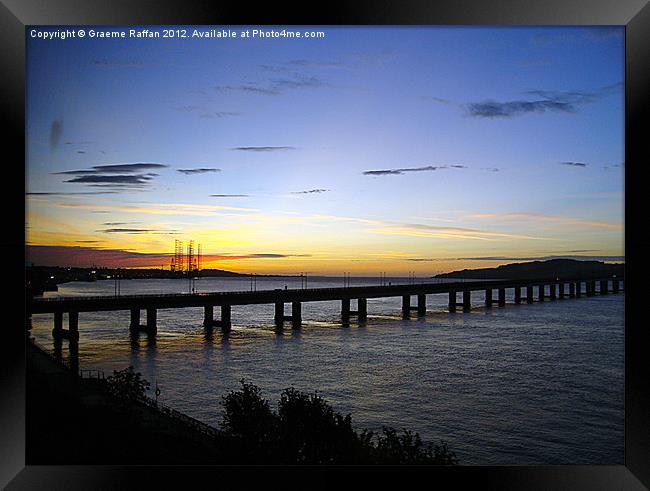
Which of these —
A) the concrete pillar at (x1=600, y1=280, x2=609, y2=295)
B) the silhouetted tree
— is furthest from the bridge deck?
the concrete pillar at (x1=600, y1=280, x2=609, y2=295)

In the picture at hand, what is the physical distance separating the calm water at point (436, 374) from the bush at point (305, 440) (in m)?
3.80

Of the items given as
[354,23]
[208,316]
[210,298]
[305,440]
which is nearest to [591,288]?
[208,316]

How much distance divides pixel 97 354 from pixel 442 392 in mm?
17769

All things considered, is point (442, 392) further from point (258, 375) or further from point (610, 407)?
point (258, 375)

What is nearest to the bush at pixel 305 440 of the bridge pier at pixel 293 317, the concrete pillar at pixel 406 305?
the bridge pier at pixel 293 317

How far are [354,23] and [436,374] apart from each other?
19.3 metres

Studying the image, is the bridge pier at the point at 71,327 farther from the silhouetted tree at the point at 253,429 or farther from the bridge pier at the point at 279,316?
the silhouetted tree at the point at 253,429

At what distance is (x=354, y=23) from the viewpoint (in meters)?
4.83

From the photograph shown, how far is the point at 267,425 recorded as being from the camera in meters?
10.1

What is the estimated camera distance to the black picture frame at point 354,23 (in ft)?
15.4

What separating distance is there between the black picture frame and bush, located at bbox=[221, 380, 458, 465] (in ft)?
11.9

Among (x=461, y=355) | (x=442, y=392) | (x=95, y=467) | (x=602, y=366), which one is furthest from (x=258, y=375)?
(x=95, y=467)

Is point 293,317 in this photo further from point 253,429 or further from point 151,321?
point 253,429

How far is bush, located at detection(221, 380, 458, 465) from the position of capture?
865 centimetres
